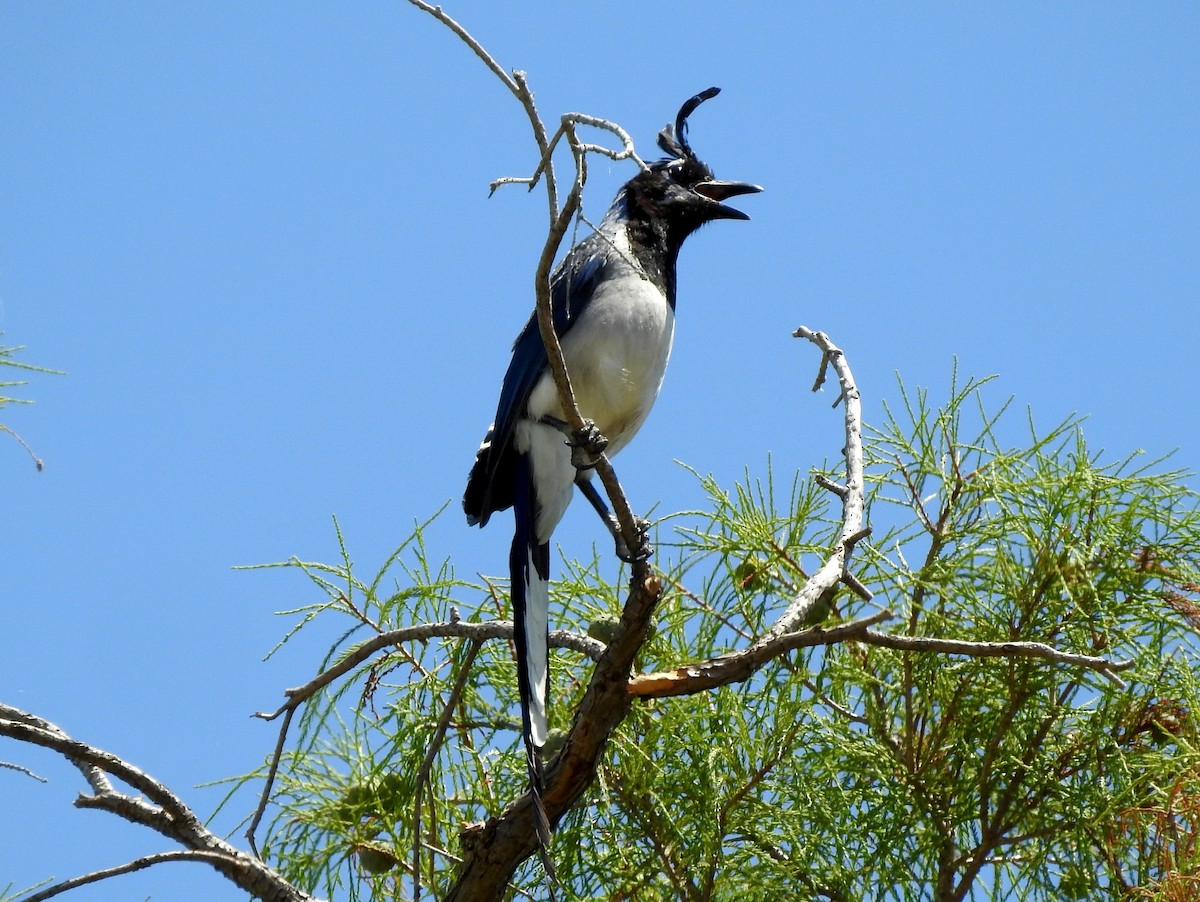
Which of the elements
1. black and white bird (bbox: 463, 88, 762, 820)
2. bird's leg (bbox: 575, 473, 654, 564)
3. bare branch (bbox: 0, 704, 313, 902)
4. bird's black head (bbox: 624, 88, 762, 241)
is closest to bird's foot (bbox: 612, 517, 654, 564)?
bird's leg (bbox: 575, 473, 654, 564)

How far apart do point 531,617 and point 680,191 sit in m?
1.49

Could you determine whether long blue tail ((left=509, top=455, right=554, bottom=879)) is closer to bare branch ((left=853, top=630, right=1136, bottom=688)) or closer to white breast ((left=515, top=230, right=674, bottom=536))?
white breast ((left=515, top=230, right=674, bottom=536))

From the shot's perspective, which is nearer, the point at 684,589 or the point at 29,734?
the point at 29,734

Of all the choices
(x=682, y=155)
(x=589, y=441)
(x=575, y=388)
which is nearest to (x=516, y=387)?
(x=575, y=388)

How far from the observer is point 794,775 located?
312 cm

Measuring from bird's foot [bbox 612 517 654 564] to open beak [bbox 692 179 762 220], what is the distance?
138cm

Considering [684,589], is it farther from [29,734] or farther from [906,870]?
[29,734]

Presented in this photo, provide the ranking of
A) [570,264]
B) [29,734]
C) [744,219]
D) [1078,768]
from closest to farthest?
[29,734] → [1078,768] → [570,264] → [744,219]

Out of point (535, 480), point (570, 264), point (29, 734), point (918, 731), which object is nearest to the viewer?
point (29, 734)

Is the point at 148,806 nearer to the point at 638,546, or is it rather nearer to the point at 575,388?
the point at 638,546

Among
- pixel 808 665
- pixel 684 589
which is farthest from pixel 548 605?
pixel 808 665

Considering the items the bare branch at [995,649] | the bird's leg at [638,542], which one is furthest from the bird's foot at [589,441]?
the bare branch at [995,649]

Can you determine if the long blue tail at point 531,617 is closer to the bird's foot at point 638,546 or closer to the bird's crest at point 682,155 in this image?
the bird's foot at point 638,546

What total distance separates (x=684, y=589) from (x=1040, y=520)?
0.83 m
